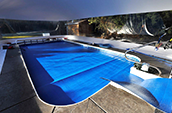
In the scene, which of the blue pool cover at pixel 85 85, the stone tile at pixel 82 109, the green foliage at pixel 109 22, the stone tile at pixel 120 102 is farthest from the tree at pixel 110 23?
the stone tile at pixel 82 109

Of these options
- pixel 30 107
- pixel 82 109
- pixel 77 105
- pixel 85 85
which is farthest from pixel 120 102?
pixel 30 107

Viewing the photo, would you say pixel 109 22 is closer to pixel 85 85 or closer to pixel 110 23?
pixel 110 23

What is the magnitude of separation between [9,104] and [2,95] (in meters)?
0.52

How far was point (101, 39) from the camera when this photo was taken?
8.95 m

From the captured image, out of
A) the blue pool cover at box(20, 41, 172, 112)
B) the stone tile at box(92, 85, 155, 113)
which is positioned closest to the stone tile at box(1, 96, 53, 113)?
the blue pool cover at box(20, 41, 172, 112)

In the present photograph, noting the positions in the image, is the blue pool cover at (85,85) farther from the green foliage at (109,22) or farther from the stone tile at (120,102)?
the green foliage at (109,22)

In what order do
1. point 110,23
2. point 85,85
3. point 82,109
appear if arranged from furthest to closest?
point 110,23, point 85,85, point 82,109

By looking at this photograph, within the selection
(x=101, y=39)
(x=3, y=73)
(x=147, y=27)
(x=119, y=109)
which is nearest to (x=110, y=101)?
(x=119, y=109)

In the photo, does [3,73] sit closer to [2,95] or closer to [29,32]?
[2,95]

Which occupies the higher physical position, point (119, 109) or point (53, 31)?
point (53, 31)

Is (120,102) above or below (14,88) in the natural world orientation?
above

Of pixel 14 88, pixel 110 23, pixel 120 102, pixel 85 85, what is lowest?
pixel 85 85

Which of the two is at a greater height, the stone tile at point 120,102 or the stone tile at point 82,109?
the stone tile at point 120,102

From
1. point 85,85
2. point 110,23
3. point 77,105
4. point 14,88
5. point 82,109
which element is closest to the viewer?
point 82,109
